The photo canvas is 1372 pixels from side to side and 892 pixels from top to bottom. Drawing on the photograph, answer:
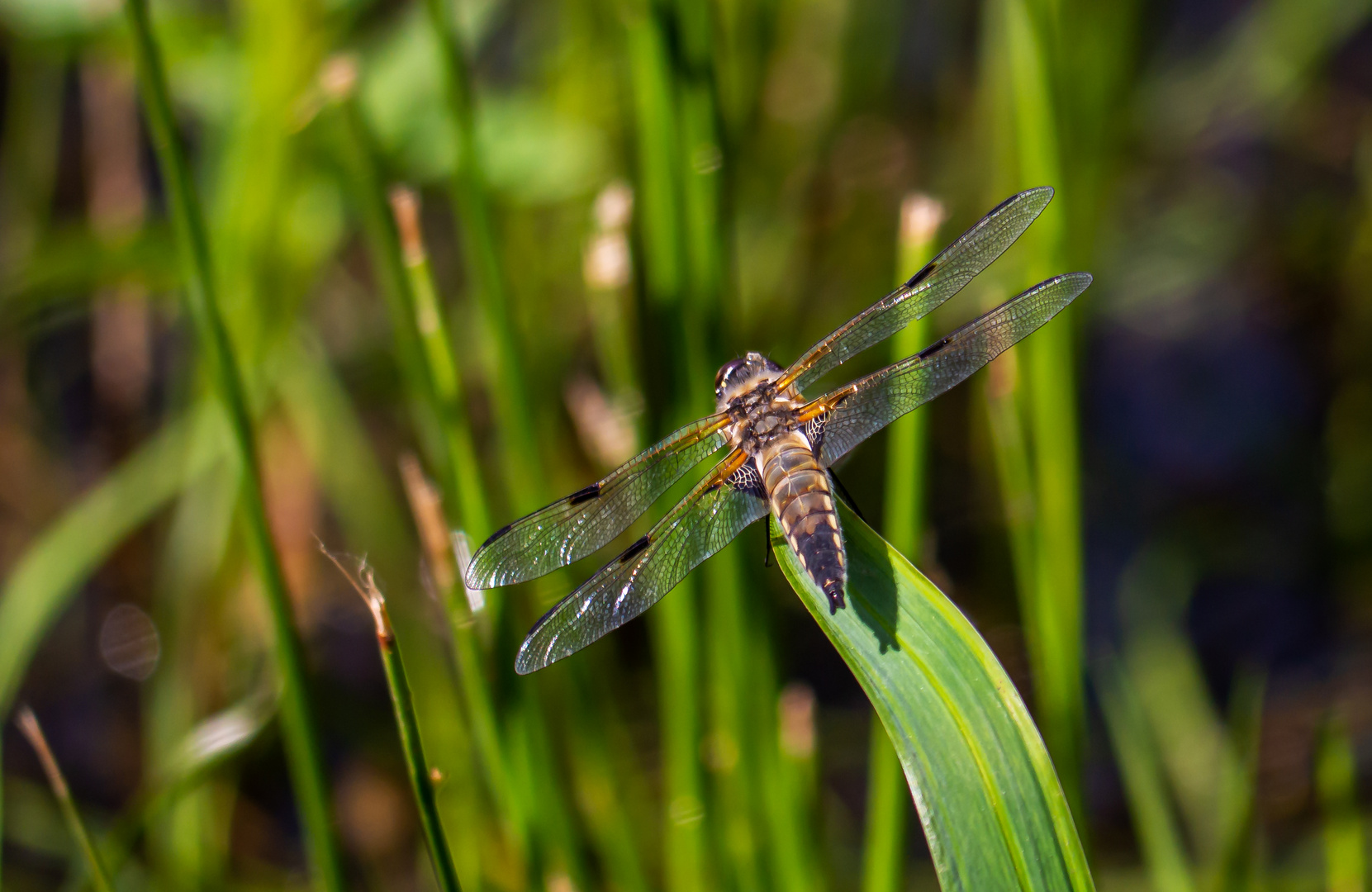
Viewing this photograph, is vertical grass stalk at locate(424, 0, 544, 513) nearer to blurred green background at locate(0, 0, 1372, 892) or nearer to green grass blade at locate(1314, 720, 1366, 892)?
blurred green background at locate(0, 0, 1372, 892)

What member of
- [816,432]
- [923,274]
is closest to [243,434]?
[816,432]

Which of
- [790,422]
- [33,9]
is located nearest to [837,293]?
[790,422]

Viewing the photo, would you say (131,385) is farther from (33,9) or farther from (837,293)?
(837,293)

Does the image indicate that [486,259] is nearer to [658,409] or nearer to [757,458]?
[658,409]

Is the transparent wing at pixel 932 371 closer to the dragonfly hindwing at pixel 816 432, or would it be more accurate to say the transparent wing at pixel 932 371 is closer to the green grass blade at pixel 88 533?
the dragonfly hindwing at pixel 816 432

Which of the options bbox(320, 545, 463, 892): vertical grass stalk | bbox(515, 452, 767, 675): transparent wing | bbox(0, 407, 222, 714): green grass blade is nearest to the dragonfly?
bbox(515, 452, 767, 675): transparent wing
